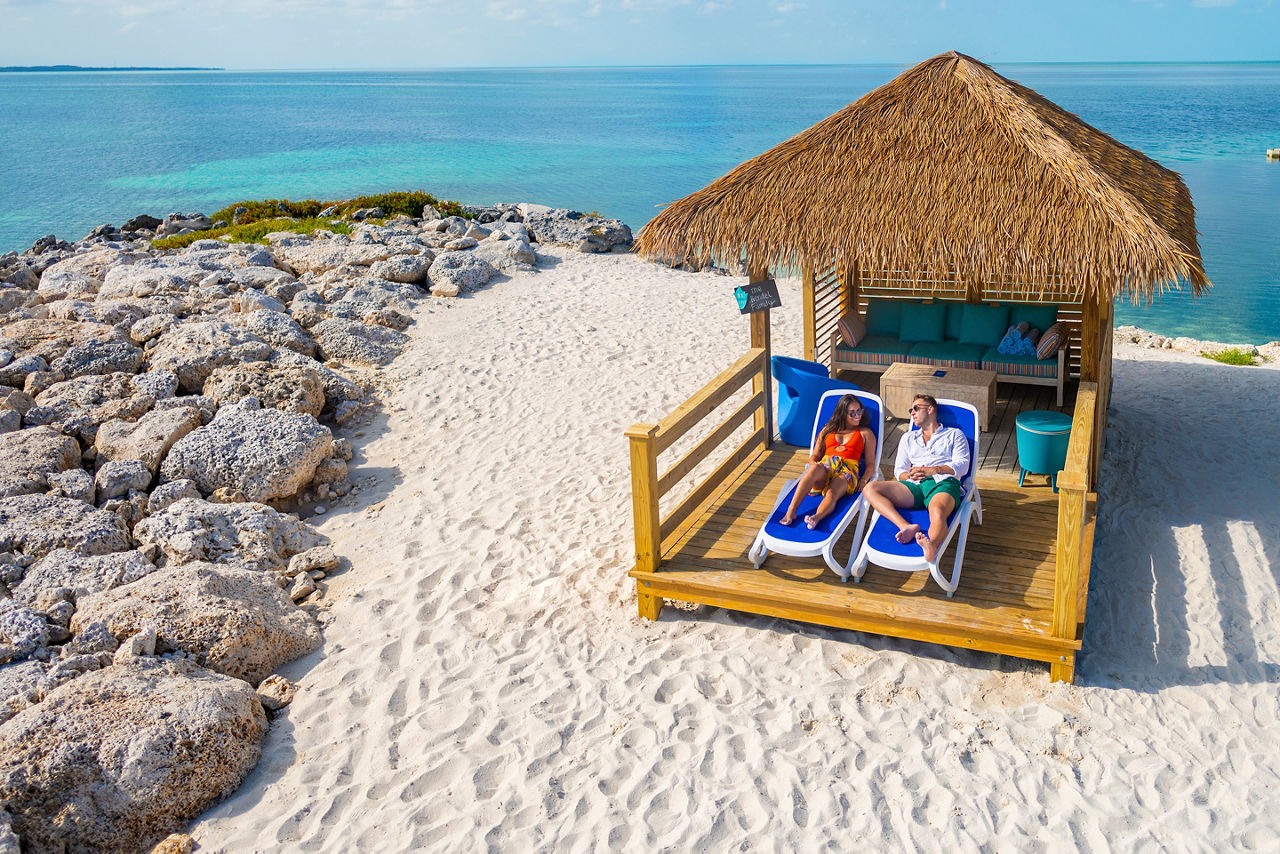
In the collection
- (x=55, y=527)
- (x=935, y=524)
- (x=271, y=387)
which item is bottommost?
(x=55, y=527)

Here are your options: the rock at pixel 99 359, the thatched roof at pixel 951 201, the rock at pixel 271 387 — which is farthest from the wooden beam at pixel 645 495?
the rock at pixel 99 359

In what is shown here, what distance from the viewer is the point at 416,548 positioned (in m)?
6.96

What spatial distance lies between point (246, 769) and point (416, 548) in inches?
98.1

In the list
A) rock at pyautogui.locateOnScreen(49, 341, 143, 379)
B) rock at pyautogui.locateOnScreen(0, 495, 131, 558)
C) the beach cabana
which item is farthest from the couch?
rock at pyautogui.locateOnScreen(49, 341, 143, 379)

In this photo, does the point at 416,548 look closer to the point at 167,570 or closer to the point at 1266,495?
the point at 167,570

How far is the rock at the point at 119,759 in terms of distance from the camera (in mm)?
4152

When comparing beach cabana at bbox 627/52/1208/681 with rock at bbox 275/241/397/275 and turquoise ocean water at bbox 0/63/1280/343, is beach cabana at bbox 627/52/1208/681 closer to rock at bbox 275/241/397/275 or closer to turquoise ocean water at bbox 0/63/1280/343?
rock at bbox 275/241/397/275

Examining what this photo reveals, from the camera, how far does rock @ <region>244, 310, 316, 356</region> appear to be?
35.8 ft

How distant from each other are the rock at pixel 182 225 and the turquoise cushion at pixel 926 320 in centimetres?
1858

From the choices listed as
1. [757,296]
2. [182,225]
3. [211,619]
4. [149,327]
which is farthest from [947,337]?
[182,225]

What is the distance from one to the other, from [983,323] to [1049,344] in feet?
2.34

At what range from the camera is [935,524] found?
5383mm

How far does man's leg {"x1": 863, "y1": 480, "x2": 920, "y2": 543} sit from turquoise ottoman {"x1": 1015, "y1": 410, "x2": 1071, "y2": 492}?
1.48 metres

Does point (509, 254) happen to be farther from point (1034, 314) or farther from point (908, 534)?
point (908, 534)
